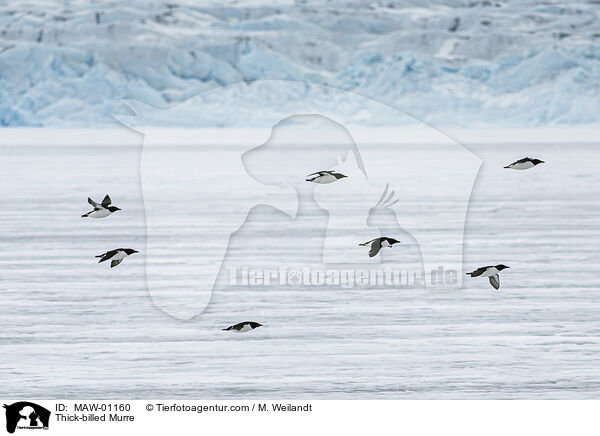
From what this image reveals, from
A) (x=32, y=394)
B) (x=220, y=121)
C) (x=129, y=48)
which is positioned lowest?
(x=32, y=394)

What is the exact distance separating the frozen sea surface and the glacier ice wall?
26845mm

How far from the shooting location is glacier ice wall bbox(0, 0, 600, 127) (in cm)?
3262

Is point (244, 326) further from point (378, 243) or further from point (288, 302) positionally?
point (378, 243)

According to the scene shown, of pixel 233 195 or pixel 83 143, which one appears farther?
pixel 83 143

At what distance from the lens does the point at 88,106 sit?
32031 millimetres

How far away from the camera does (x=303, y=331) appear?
382cm

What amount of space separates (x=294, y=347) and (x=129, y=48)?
3325cm

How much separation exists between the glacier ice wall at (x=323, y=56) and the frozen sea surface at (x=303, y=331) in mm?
26845

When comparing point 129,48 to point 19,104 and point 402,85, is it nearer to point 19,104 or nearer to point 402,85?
point 19,104

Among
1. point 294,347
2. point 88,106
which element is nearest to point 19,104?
point 88,106
